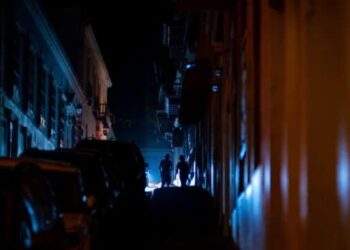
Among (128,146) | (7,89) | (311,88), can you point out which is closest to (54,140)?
(128,146)

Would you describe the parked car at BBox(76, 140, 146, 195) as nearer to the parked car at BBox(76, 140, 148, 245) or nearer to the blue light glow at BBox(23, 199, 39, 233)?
the parked car at BBox(76, 140, 148, 245)

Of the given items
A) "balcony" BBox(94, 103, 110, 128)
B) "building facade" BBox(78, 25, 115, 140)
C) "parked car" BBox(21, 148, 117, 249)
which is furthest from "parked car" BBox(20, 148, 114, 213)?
"balcony" BBox(94, 103, 110, 128)

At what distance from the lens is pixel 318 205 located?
7938mm

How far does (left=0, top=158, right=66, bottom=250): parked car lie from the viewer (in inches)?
331

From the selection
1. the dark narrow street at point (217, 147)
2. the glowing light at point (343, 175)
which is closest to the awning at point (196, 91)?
the dark narrow street at point (217, 147)

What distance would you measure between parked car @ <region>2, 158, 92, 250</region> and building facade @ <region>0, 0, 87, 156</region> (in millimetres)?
10473

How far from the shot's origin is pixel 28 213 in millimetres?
8664

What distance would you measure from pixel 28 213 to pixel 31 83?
21046mm

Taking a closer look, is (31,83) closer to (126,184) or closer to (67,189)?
(126,184)

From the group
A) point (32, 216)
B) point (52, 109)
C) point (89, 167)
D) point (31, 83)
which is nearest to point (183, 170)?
point (52, 109)

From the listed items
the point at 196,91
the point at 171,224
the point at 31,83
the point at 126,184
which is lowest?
the point at 171,224

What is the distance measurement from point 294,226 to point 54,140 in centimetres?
2686

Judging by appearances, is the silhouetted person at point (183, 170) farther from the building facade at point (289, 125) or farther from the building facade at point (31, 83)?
the building facade at point (289, 125)

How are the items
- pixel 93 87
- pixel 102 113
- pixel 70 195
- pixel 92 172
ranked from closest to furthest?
pixel 70 195 < pixel 92 172 < pixel 93 87 < pixel 102 113
